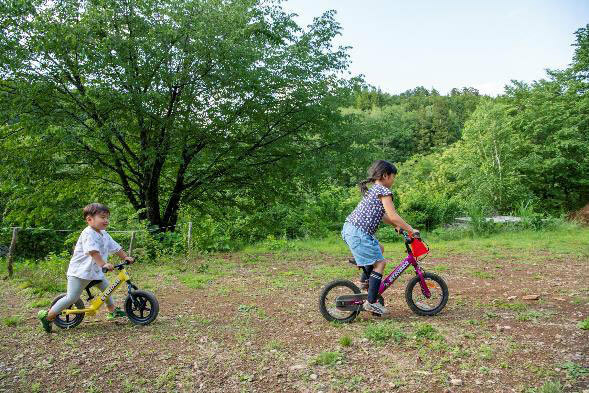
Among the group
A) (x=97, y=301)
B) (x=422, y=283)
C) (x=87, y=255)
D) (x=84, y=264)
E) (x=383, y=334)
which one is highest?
(x=87, y=255)

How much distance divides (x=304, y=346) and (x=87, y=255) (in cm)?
244

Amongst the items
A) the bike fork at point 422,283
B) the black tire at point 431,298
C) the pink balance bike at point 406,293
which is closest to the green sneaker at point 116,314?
the pink balance bike at point 406,293

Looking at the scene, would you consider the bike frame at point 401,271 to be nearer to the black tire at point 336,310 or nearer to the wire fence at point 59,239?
the black tire at point 336,310

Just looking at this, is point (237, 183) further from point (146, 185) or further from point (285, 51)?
point (285, 51)

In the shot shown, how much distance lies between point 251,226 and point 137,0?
687 centimetres

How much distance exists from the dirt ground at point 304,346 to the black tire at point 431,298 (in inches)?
4.3

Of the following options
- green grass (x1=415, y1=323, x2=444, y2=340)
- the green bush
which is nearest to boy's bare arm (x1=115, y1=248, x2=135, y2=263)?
green grass (x1=415, y1=323, x2=444, y2=340)

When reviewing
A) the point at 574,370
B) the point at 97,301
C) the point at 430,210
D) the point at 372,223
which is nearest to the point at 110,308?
the point at 97,301

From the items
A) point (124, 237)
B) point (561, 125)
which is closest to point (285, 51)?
point (124, 237)

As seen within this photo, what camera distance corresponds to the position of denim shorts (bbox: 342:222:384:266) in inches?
178

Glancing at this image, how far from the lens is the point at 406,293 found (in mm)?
4836

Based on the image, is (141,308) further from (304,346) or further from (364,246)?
(364,246)

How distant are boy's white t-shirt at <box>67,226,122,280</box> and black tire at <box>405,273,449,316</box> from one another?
3337 millimetres

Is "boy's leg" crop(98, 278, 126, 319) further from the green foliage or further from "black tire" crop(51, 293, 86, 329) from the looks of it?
the green foliage
